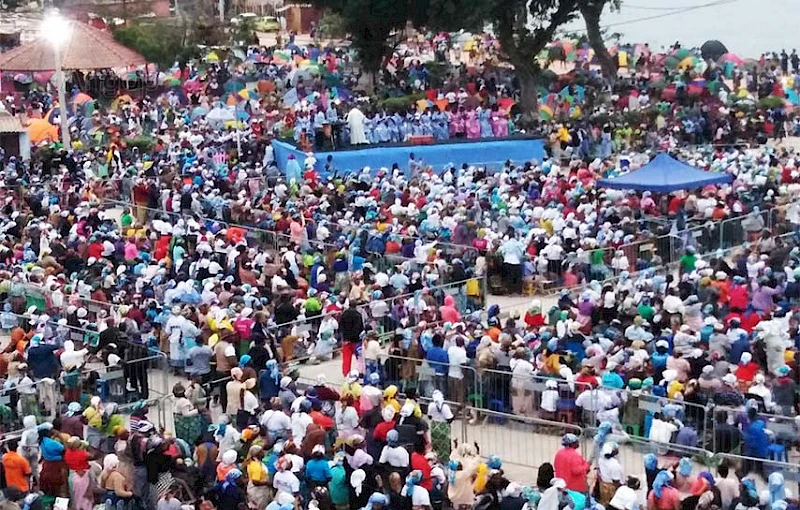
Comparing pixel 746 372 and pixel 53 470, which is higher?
pixel 746 372

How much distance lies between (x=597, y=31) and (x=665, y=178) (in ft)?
64.6

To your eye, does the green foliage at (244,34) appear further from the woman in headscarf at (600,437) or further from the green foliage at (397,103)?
the woman in headscarf at (600,437)

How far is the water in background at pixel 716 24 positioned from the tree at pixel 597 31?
102ft

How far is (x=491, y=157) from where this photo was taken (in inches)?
1391

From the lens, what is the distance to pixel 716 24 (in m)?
91.5

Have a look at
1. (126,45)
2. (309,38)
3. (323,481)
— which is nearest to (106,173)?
(126,45)

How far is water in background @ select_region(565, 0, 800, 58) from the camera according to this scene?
82562 mm

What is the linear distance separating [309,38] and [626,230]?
42.0m

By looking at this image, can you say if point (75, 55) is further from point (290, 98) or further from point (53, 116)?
point (290, 98)

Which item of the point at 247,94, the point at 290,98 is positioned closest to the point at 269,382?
the point at 290,98

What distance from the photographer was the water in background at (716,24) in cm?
8256

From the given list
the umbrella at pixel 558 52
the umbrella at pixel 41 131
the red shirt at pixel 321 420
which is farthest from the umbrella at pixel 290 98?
the red shirt at pixel 321 420

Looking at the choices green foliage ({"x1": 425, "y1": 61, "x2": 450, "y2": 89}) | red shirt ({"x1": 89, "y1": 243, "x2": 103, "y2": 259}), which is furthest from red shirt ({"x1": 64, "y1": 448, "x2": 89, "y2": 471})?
green foliage ({"x1": 425, "y1": 61, "x2": 450, "y2": 89})

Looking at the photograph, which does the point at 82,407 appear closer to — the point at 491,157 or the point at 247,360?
the point at 247,360
